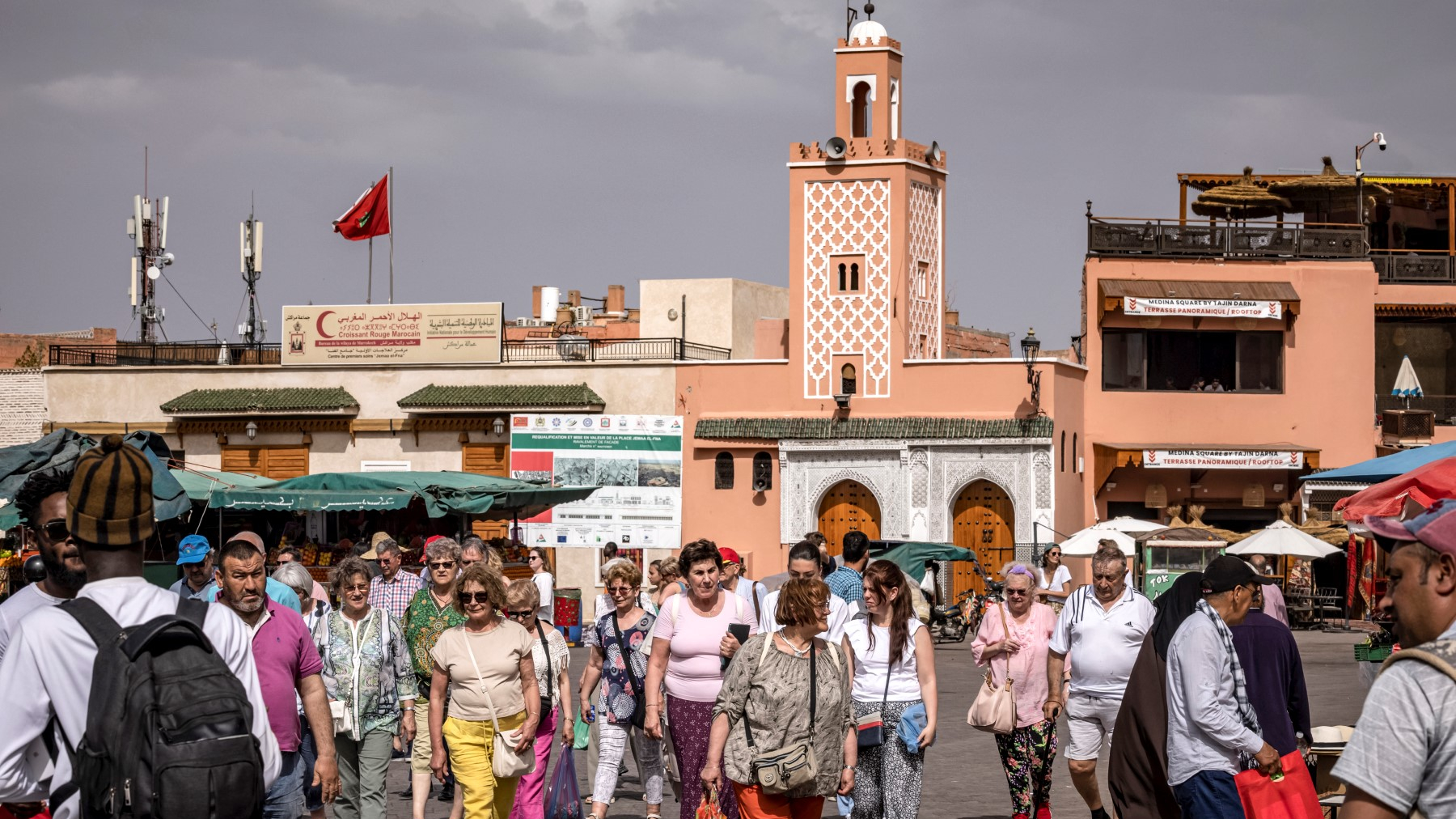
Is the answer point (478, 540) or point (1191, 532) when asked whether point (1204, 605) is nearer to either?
point (478, 540)

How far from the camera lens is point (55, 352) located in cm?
3919

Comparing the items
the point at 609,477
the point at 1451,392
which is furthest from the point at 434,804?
the point at 1451,392

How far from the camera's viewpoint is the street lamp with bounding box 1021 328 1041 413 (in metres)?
32.1

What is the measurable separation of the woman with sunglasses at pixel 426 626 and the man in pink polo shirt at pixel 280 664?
A: 2591mm

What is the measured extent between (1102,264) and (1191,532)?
854 cm

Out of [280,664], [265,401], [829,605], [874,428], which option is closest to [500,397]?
[265,401]

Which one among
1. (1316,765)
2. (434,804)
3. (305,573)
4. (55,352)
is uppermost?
(55,352)

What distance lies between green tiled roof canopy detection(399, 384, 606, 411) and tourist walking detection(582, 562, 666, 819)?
79.4 feet

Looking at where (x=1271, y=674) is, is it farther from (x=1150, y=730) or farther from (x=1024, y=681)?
(x=1024, y=681)

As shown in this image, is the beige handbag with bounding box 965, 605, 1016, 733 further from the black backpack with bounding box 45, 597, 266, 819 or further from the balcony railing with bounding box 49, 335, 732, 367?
the balcony railing with bounding box 49, 335, 732, 367

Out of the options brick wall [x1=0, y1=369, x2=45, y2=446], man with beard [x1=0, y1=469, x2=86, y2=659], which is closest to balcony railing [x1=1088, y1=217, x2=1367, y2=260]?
brick wall [x1=0, y1=369, x2=45, y2=446]

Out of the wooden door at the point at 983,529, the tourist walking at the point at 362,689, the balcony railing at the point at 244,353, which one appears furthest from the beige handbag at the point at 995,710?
the balcony railing at the point at 244,353

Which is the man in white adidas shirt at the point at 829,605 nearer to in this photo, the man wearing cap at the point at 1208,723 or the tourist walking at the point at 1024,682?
the tourist walking at the point at 1024,682

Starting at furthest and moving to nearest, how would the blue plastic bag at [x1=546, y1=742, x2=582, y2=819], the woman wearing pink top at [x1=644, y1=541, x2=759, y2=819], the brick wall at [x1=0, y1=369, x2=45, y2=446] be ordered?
the brick wall at [x1=0, y1=369, x2=45, y2=446] < the blue plastic bag at [x1=546, y1=742, x2=582, y2=819] < the woman wearing pink top at [x1=644, y1=541, x2=759, y2=819]
